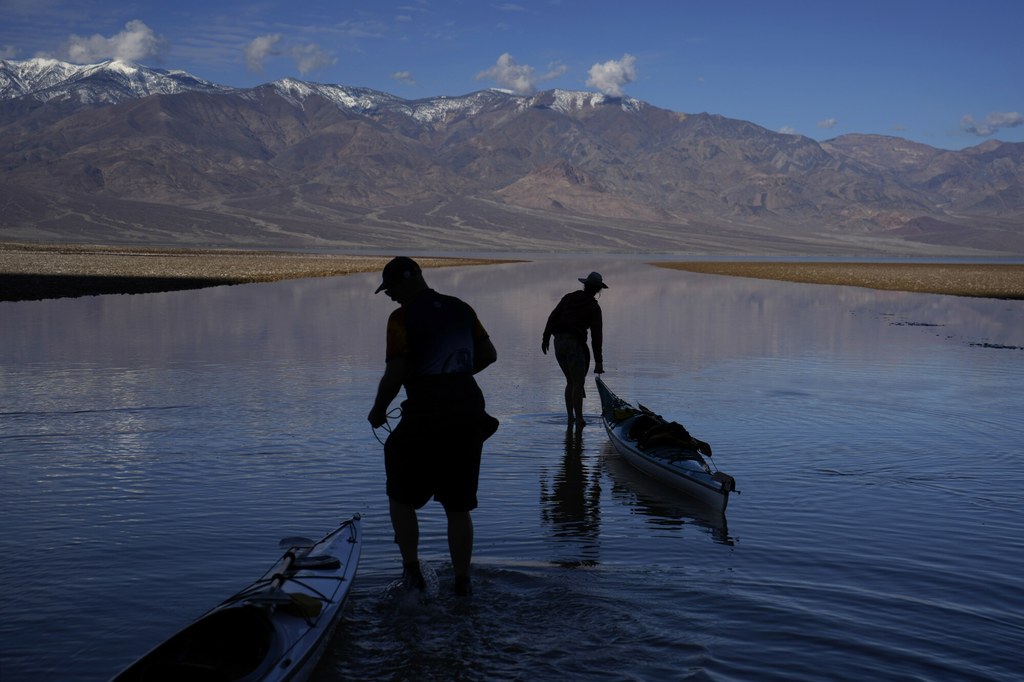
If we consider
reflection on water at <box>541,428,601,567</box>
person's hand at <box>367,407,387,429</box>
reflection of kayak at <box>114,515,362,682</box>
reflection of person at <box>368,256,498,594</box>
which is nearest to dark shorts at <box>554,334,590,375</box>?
reflection on water at <box>541,428,601,567</box>

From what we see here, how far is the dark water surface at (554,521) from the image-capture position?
6.12 metres

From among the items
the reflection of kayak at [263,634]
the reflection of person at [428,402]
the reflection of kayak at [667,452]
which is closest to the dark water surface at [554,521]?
the reflection of kayak at [667,452]

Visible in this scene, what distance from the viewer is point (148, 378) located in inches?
659

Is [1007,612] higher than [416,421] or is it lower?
lower

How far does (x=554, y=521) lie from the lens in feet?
28.8

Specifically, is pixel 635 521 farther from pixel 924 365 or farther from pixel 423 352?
pixel 924 365

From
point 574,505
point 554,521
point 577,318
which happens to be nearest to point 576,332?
point 577,318

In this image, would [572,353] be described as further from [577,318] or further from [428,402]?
[428,402]

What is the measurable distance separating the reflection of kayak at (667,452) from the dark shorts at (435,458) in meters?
2.89

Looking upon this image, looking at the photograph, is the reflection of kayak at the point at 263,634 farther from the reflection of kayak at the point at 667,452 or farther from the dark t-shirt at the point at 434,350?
the reflection of kayak at the point at 667,452

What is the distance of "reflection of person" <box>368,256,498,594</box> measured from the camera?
6.32 metres

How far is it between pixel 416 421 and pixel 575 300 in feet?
21.8

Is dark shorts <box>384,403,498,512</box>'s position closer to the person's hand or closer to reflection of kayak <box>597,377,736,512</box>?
the person's hand

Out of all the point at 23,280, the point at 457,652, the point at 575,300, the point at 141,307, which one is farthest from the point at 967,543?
the point at 23,280
